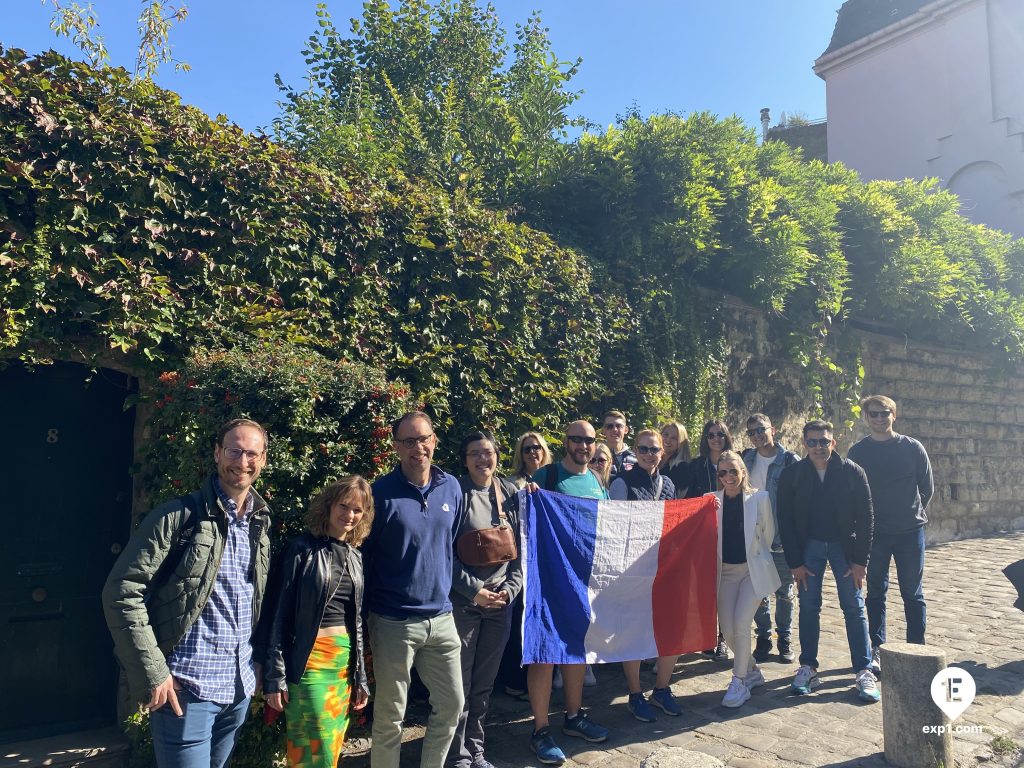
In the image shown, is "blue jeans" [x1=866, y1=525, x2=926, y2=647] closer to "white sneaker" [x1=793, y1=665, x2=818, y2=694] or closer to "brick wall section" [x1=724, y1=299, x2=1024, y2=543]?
"white sneaker" [x1=793, y1=665, x2=818, y2=694]

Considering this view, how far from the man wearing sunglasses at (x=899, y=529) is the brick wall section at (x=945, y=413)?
4.27 metres

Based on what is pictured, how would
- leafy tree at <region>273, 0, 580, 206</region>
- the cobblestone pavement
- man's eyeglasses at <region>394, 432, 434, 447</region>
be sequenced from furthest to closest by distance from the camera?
1. leafy tree at <region>273, 0, 580, 206</region>
2. the cobblestone pavement
3. man's eyeglasses at <region>394, 432, 434, 447</region>

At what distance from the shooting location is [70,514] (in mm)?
4594

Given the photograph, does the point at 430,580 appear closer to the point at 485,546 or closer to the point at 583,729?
the point at 485,546

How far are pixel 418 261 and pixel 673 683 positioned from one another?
3.91 meters

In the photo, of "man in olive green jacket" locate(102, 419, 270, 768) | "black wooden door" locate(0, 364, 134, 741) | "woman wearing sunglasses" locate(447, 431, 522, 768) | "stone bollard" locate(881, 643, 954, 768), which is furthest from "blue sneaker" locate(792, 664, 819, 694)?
"black wooden door" locate(0, 364, 134, 741)

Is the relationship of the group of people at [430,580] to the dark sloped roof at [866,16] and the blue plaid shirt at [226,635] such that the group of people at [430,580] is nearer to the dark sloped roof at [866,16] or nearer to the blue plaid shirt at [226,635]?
the blue plaid shirt at [226,635]

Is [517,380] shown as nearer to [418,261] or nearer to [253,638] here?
[418,261]

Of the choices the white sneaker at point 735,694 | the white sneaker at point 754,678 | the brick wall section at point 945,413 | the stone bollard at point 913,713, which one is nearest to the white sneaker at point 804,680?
the white sneaker at point 754,678

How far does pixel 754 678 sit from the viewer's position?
518cm

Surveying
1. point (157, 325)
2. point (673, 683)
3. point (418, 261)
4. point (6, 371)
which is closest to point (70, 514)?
point (6, 371)

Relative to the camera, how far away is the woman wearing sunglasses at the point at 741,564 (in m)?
5.00

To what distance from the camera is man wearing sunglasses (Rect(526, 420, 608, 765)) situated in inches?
165

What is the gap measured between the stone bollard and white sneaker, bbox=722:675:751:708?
1.00m
